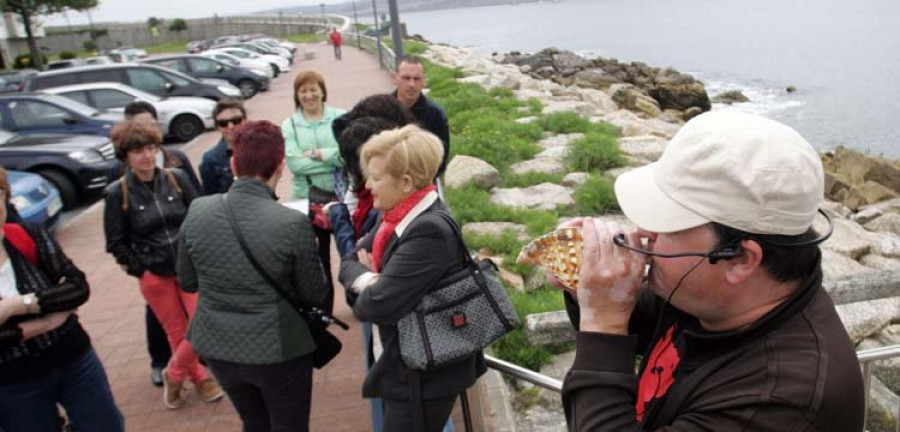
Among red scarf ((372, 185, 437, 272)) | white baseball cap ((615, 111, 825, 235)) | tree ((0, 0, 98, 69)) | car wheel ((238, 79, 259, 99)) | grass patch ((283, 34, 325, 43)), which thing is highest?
tree ((0, 0, 98, 69))

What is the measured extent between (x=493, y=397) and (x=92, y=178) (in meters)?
9.43

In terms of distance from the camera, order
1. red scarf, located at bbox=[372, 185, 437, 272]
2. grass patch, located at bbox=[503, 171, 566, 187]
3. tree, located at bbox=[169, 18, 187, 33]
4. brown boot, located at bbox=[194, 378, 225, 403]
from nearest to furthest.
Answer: red scarf, located at bbox=[372, 185, 437, 272], brown boot, located at bbox=[194, 378, 225, 403], grass patch, located at bbox=[503, 171, 566, 187], tree, located at bbox=[169, 18, 187, 33]

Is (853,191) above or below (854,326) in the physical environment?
below

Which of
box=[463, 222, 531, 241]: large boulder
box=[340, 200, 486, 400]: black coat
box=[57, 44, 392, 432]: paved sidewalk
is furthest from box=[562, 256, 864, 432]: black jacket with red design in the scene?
box=[463, 222, 531, 241]: large boulder

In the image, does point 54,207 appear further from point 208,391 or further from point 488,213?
point 488,213

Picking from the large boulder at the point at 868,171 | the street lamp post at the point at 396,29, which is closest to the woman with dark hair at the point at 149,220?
the street lamp post at the point at 396,29

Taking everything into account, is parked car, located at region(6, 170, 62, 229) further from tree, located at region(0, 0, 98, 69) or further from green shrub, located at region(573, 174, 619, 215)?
tree, located at region(0, 0, 98, 69)

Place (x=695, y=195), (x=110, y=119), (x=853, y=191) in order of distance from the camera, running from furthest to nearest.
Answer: (x=110, y=119)
(x=853, y=191)
(x=695, y=195)

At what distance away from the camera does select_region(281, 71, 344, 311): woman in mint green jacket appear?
486 cm

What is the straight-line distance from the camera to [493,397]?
3.68 meters

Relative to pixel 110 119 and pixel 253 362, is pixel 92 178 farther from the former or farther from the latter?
pixel 253 362

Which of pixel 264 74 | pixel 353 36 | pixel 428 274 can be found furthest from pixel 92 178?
pixel 353 36

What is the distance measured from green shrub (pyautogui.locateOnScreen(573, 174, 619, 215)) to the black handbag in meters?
4.56

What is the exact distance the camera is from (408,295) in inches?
103
